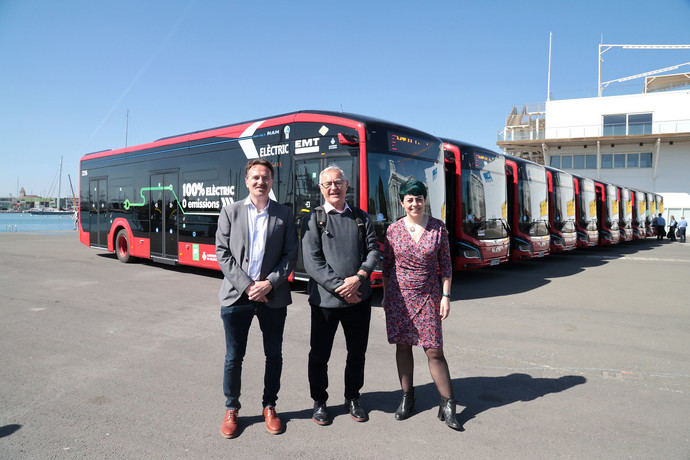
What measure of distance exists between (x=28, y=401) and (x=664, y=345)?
668 centimetres

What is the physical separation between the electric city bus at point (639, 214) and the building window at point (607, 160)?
1158cm

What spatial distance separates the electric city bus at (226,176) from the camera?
725 cm

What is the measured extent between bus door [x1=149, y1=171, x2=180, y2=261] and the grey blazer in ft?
25.9

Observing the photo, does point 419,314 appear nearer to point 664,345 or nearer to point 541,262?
point 664,345

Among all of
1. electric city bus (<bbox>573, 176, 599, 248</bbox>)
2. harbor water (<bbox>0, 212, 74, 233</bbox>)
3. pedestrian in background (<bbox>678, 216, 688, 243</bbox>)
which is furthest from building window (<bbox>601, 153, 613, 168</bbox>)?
harbor water (<bbox>0, 212, 74, 233</bbox>)

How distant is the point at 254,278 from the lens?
319 cm

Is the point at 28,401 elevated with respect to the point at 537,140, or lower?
lower

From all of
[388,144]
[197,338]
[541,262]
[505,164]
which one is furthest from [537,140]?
[197,338]

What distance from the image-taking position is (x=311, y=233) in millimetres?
3242

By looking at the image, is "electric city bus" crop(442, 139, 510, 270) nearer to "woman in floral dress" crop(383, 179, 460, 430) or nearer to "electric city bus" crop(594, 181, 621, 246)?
"woman in floral dress" crop(383, 179, 460, 430)

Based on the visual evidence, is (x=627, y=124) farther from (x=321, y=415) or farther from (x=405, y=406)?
(x=321, y=415)

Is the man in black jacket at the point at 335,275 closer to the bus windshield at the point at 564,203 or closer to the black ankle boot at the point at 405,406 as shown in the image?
the black ankle boot at the point at 405,406

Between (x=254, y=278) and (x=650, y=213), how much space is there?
35562 millimetres

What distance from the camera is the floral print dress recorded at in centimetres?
329
